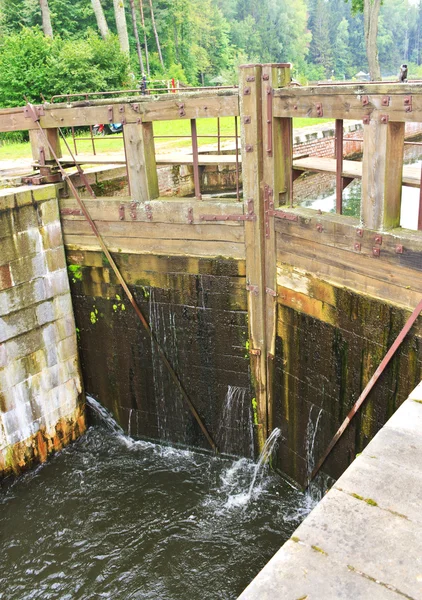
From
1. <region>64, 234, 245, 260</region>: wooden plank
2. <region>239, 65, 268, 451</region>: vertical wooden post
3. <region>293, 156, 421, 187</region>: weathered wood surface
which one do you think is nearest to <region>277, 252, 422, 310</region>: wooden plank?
<region>239, 65, 268, 451</region>: vertical wooden post

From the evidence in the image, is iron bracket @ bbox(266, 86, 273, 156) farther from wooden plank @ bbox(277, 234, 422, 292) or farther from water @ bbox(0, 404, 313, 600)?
water @ bbox(0, 404, 313, 600)

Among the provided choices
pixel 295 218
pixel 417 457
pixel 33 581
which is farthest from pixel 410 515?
pixel 33 581

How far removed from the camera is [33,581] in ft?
20.7

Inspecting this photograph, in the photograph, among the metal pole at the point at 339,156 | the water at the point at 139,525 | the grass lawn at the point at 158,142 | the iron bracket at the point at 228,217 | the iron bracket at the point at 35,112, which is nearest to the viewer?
the metal pole at the point at 339,156

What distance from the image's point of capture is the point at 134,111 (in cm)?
689

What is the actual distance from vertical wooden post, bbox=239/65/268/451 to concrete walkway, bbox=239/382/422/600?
154 inches

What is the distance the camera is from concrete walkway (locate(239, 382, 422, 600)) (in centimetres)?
235

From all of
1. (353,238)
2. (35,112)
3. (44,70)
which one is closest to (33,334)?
(35,112)

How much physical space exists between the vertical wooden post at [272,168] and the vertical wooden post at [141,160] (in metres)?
1.50

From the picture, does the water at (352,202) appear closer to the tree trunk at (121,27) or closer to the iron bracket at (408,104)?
the iron bracket at (408,104)

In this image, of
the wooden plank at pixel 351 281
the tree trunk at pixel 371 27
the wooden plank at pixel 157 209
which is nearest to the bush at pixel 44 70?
the tree trunk at pixel 371 27

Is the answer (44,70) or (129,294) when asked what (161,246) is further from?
(44,70)

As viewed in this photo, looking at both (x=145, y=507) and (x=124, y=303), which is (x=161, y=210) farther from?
(x=145, y=507)

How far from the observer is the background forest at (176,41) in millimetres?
17750
